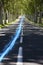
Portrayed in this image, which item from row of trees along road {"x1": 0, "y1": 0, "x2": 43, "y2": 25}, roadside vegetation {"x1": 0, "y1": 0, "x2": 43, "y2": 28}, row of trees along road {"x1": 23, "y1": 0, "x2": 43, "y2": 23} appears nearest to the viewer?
roadside vegetation {"x1": 0, "y1": 0, "x2": 43, "y2": 28}

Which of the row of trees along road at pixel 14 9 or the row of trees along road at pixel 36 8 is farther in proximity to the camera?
the row of trees along road at pixel 36 8

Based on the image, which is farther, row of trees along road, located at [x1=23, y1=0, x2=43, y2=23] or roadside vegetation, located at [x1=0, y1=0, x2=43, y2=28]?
row of trees along road, located at [x1=23, y1=0, x2=43, y2=23]

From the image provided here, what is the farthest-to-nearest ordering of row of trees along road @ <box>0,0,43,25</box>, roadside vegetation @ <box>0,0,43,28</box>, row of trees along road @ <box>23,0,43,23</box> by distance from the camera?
row of trees along road @ <box>23,0,43,23</box>, row of trees along road @ <box>0,0,43,25</box>, roadside vegetation @ <box>0,0,43,28</box>

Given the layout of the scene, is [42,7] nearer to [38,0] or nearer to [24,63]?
[38,0]

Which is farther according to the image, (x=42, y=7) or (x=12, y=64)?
(x=42, y=7)

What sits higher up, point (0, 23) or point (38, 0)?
point (38, 0)

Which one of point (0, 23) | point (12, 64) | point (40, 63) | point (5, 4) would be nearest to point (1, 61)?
point (12, 64)

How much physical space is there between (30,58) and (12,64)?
5.46 ft

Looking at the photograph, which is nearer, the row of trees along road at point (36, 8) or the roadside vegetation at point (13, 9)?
the roadside vegetation at point (13, 9)

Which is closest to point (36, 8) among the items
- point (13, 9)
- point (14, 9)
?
point (13, 9)

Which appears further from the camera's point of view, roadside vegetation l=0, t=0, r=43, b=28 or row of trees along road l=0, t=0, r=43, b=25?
row of trees along road l=0, t=0, r=43, b=25

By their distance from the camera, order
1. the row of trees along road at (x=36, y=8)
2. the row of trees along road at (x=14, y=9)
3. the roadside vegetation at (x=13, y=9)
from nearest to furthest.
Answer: the roadside vegetation at (x=13, y=9)
the row of trees along road at (x=14, y=9)
the row of trees along road at (x=36, y=8)

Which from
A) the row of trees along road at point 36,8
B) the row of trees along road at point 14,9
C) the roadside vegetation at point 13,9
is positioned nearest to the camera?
the roadside vegetation at point 13,9

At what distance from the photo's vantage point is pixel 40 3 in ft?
200
